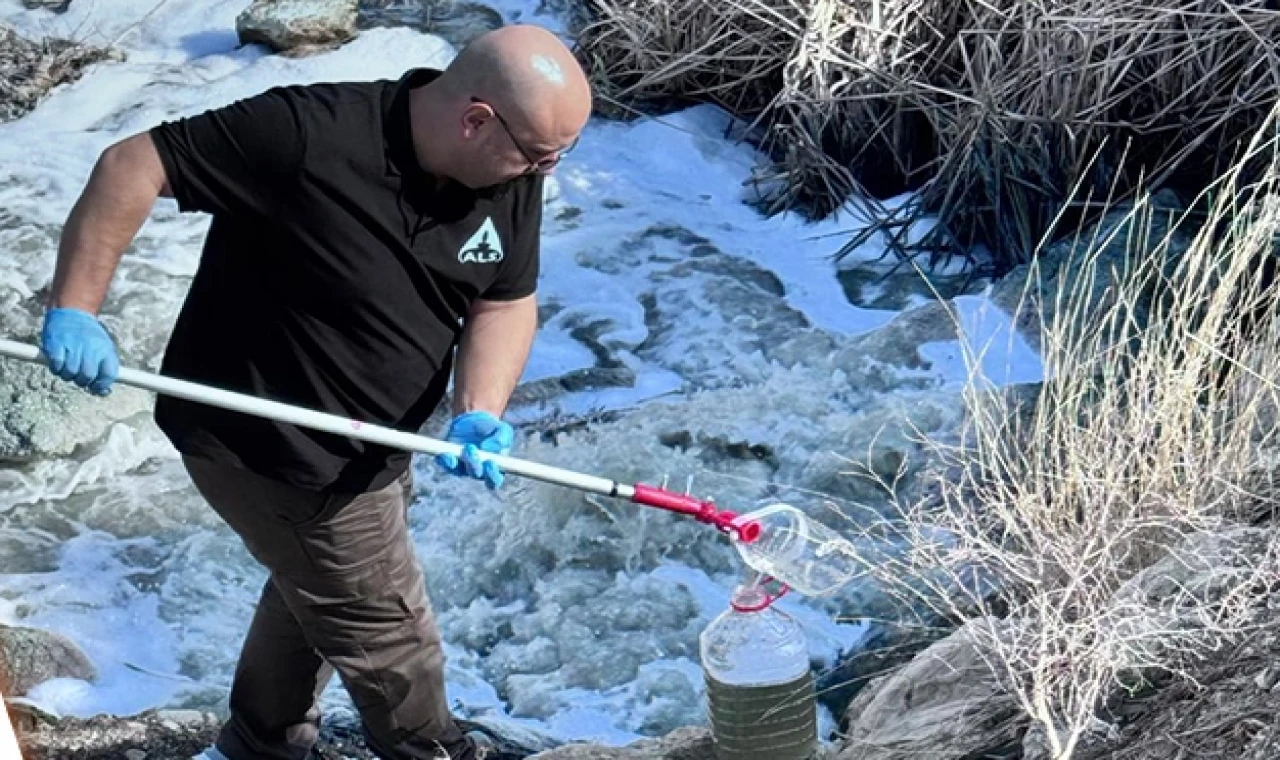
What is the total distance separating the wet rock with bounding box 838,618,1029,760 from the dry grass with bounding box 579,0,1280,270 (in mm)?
2146

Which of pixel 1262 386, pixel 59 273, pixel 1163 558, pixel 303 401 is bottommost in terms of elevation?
pixel 1163 558

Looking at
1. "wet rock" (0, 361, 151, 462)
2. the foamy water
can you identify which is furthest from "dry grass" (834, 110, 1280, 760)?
"wet rock" (0, 361, 151, 462)

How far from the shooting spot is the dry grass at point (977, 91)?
6.18 m

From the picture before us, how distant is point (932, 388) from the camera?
19.4 ft

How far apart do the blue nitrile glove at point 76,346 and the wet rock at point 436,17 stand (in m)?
4.69

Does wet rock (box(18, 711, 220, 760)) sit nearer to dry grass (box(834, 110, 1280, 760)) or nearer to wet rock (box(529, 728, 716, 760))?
wet rock (box(529, 728, 716, 760))

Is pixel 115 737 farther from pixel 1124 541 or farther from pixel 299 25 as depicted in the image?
pixel 299 25

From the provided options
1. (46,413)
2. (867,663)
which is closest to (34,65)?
(46,413)

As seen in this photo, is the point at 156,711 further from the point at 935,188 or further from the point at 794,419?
the point at 935,188

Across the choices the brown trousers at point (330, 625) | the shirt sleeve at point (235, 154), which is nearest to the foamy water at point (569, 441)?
the brown trousers at point (330, 625)

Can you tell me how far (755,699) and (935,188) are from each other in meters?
3.10

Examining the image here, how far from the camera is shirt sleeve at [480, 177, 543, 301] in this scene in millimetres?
3584

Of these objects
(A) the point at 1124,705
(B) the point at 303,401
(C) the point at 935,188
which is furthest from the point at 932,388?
(B) the point at 303,401

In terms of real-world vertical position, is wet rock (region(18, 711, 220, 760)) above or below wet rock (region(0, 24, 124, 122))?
below
